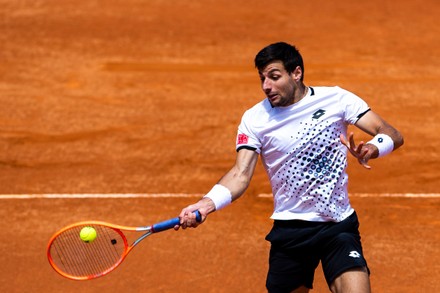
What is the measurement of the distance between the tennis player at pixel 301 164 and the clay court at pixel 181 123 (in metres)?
2.27

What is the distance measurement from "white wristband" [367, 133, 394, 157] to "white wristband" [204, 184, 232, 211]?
1136 mm

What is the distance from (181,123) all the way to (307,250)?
6.51 m

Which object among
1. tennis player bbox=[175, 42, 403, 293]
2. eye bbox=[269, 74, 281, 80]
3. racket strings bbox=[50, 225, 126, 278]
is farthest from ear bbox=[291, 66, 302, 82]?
racket strings bbox=[50, 225, 126, 278]

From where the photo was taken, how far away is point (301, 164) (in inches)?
299

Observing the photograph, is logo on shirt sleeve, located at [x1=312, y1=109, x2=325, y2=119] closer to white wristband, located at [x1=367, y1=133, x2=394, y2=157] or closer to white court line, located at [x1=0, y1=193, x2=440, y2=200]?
white wristband, located at [x1=367, y1=133, x2=394, y2=157]

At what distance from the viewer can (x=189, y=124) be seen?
549 inches

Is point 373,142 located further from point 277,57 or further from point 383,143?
point 277,57

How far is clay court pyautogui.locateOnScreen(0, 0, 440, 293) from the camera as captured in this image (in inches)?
412

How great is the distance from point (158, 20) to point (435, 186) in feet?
23.9

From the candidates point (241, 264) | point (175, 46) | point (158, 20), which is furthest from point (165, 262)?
point (158, 20)

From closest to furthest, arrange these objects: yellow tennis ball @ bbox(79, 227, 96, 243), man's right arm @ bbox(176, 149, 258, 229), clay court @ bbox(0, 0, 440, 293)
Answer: man's right arm @ bbox(176, 149, 258, 229)
yellow tennis ball @ bbox(79, 227, 96, 243)
clay court @ bbox(0, 0, 440, 293)

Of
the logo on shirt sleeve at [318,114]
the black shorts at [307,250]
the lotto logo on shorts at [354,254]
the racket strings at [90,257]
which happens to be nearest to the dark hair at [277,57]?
the logo on shirt sleeve at [318,114]

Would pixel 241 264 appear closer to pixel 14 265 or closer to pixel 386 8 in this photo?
pixel 14 265

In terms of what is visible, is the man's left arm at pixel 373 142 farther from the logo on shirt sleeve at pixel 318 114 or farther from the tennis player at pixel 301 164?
the logo on shirt sleeve at pixel 318 114
